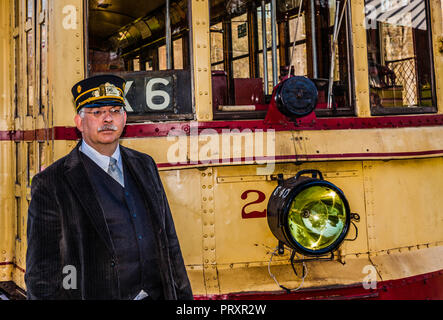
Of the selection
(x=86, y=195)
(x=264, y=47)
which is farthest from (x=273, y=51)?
(x=86, y=195)

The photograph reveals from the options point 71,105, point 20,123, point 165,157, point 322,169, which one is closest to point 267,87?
point 322,169

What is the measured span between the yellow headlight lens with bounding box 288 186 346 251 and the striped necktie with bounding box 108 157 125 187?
89 cm

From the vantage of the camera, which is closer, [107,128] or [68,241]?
[68,241]

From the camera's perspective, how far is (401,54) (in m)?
3.07

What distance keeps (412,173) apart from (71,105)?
2.06m

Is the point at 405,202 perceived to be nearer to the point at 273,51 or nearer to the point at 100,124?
the point at 273,51

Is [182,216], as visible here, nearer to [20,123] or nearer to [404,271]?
[404,271]

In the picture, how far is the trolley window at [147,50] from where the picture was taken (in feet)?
8.14

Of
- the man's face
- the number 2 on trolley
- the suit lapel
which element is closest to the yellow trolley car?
the number 2 on trolley

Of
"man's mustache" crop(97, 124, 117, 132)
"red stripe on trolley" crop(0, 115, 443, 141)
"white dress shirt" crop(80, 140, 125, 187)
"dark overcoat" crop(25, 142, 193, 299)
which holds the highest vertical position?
"red stripe on trolley" crop(0, 115, 443, 141)

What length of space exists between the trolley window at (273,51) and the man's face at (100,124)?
31.8 inches

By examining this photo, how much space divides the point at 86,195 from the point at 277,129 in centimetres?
121

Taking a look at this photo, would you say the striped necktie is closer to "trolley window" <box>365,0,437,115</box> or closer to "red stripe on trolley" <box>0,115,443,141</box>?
"red stripe on trolley" <box>0,115,443,141</box>

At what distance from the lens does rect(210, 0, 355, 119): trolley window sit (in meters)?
2.70
